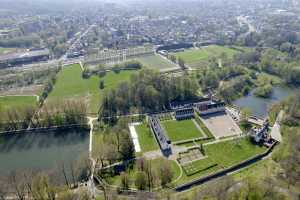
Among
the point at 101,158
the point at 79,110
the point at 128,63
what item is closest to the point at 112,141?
the point at 101,158

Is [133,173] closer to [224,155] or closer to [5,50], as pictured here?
[224,155]

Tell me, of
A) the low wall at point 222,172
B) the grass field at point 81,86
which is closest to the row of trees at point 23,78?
the grass field at point 81,86

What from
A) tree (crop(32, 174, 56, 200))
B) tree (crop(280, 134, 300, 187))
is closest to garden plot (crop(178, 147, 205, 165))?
tree (crop(280, 134, 300, 187))

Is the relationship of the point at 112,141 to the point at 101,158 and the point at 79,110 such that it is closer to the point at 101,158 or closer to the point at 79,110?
the point at 101,158

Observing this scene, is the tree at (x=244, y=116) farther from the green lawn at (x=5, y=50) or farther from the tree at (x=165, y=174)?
the green lawn at (x=5, y=50)

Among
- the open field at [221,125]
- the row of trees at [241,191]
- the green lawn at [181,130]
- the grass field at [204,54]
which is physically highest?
the grass field at [204,54]

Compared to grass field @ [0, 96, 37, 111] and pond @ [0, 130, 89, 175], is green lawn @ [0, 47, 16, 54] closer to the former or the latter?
grass field @ [0, 96, 37, 111]
